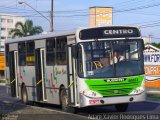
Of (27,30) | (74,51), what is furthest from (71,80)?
(27,30)

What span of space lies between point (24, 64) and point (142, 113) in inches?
295

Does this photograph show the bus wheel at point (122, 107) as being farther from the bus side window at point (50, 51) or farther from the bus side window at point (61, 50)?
the bus side window at point (50, 51)

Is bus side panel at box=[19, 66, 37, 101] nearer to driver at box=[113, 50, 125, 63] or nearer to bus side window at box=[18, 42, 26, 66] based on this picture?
bus side window at box=[18, 42, 26, 66]

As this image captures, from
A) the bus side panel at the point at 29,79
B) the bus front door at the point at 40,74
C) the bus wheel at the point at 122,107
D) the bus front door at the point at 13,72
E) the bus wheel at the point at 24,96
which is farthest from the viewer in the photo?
the bus front door at the point at 13,72

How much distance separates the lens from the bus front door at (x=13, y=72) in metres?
25.5

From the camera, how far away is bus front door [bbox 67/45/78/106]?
18391 millimetres

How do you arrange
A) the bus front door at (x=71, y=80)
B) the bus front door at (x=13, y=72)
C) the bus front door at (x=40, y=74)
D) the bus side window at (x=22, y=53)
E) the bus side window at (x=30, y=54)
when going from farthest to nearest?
the bus front door at (x=13, y=72) → the bus side window at (x=22, y=53) → the bus side window at (x=30, y=54) → the bus front door at (x=40, y=74) → the bus front door at (x=71, y=80)

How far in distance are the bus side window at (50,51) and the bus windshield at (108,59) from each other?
2.89 metres

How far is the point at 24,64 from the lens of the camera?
24.2 metres

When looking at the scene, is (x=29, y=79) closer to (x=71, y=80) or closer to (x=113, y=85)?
(x=71, y=80)

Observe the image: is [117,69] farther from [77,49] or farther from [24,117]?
[24,117]

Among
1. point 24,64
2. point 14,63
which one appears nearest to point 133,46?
point 24,64

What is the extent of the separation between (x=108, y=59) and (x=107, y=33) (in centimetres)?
98

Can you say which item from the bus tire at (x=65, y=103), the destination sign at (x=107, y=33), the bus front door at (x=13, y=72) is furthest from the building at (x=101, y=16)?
the destination sign at (x=107, y=33)
